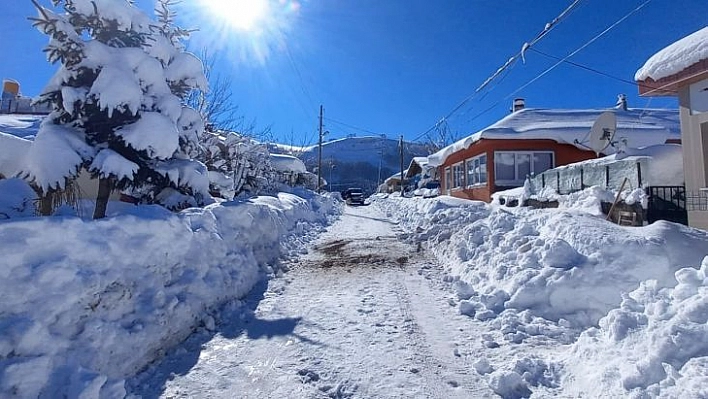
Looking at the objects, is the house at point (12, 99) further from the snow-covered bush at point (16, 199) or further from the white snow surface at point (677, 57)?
the white snow surface at point (677, 57)

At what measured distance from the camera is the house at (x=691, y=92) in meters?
7.21

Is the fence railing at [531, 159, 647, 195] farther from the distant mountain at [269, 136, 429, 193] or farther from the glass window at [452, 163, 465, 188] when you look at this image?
the distant mountain at [269, 136, 429, 193]

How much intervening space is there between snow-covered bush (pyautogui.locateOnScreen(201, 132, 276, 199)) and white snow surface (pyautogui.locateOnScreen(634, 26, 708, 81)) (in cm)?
953

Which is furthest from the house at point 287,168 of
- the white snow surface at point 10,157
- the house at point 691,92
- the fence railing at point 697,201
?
the fence railing at point 697,201

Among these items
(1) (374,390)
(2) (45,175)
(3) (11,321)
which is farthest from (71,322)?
(2) (45,175)

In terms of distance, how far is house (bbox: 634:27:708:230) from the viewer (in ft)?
23.7

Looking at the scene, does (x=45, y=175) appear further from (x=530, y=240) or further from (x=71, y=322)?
(x=530, y=240)

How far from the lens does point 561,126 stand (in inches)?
719

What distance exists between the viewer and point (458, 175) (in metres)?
24.7

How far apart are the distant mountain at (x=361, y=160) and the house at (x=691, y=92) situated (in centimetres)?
7619

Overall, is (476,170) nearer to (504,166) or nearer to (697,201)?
(504,166)

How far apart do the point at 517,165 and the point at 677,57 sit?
11360 millimetres

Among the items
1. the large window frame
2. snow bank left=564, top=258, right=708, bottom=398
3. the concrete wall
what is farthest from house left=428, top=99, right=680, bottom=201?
snow bank left=564, top=258, right=708, bottom=398

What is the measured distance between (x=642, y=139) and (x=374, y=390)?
1650 centimetres
